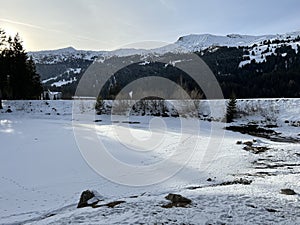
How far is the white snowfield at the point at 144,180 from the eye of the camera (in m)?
6.23

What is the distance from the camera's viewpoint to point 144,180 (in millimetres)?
10195

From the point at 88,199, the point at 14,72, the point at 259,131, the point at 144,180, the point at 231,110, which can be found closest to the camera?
the point at 88,199

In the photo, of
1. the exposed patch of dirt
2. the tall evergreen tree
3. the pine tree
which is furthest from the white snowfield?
the tall evergreen tree

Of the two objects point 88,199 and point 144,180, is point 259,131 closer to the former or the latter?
point 144,180

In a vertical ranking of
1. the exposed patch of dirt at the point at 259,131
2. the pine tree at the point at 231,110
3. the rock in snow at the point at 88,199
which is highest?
the pine tree at the point at 231,110

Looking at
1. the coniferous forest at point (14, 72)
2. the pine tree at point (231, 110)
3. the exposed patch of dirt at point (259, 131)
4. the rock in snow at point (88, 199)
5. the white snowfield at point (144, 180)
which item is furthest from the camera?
the coniferous forest at point (14, 72)

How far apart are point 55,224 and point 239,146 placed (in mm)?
12221

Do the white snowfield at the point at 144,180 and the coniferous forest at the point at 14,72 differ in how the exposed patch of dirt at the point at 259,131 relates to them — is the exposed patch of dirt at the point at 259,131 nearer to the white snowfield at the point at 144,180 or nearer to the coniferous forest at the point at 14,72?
the white snowfield at the point at 144,180

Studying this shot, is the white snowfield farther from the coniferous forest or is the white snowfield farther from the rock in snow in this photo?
the coniferous forest

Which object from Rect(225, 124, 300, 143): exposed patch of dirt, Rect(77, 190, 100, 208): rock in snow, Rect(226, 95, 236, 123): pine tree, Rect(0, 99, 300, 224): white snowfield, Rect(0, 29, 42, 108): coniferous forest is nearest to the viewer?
Rect(0, 99, 300, 224): white snowfield

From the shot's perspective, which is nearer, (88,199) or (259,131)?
(88,199)

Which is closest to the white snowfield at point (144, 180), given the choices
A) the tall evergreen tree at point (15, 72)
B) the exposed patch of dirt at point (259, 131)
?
the exposed patch of dirt at point (259, 131)

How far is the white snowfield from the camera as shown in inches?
245

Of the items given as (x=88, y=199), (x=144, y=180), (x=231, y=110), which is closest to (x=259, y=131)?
(x=231, y=110)
